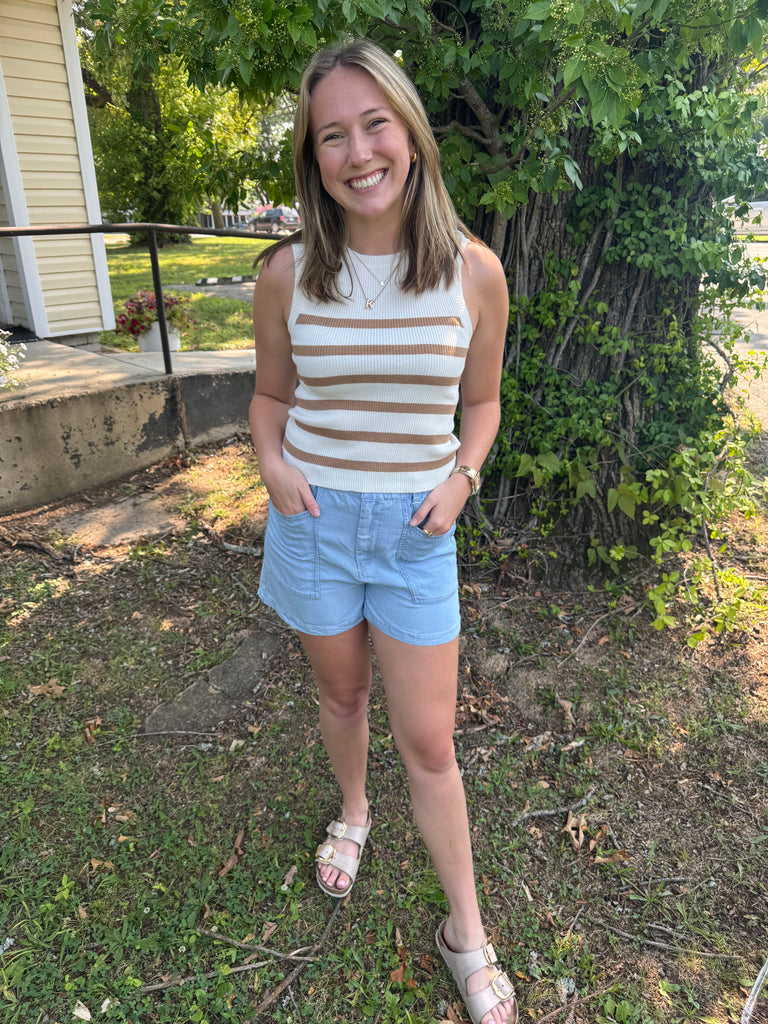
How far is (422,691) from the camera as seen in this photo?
1.49 m

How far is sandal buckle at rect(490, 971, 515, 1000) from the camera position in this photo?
62.8 inches

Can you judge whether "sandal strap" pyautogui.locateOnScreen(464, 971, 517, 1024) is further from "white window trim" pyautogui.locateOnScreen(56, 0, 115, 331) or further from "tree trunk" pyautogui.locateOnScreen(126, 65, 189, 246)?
"tree trunk" pyautogui.locateOnScreen(126, 65, 189, 246)

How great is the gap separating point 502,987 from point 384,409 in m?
1.36

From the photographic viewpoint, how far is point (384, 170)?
1.35m

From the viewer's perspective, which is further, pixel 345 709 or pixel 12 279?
pixel 12 279

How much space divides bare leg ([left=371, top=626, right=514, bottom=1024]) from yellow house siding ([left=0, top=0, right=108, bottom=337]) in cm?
550

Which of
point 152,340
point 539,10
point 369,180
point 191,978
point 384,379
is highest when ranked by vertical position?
point 539,10

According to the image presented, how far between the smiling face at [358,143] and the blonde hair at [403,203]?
0.02 metres

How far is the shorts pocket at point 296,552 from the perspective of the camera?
1485mm

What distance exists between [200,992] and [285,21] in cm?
240

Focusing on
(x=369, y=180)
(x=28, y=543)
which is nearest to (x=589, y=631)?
(x=369, y=180)

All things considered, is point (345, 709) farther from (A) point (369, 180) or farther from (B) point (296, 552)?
(A) point (369, 180)

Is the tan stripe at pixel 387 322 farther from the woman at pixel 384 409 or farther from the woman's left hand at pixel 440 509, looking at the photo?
the woman's left hand at pixel 440 509

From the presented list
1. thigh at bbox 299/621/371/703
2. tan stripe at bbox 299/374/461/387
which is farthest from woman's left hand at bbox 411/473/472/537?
thigh at bbox 299/621/371/703
